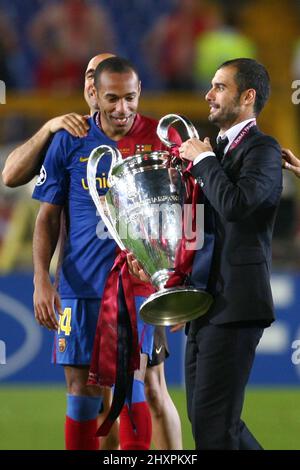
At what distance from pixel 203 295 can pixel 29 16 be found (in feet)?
24.0

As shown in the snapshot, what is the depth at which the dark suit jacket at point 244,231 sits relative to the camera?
3406 mm

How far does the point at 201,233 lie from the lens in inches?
142

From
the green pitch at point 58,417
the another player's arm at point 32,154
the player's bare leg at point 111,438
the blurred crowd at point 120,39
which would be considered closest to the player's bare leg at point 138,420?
the player's bare leg at point 111,438

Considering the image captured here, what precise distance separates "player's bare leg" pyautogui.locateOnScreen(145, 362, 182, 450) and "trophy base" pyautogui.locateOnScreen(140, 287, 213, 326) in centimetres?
74

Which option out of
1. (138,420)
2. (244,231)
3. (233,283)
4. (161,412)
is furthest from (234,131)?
(161,412)

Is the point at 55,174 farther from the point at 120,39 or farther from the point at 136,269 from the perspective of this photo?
the point at 120,39

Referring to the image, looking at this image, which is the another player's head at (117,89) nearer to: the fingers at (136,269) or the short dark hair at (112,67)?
the short dark hair at (112,67)

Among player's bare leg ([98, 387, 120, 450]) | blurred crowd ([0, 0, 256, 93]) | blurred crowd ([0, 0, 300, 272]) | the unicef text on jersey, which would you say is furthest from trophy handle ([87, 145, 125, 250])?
blurred crowd ([0, 0, 256, 93])

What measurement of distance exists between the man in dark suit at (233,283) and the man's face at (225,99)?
0.26ft

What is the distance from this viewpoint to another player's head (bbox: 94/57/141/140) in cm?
396

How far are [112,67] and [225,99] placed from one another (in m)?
0.58

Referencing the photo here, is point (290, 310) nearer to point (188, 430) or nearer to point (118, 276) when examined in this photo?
point (188, 430)

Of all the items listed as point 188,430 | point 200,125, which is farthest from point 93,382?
point 200,125
